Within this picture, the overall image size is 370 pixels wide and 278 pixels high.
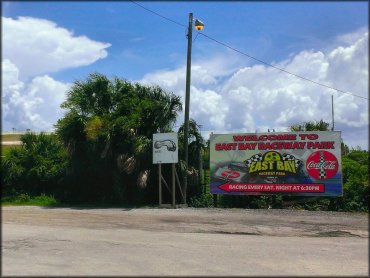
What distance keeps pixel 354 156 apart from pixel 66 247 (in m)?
14.2

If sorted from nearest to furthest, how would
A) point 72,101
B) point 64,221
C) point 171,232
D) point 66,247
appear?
point 66,247 → point 171,232 → point 64,221 → point 72,101

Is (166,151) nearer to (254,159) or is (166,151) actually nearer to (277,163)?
(254,159)

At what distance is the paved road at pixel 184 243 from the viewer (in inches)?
310

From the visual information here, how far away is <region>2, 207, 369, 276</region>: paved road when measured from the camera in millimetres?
7875

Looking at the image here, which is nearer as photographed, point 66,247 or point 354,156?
point 66,247

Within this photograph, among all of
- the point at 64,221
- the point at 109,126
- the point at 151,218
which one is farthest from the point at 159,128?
the point at 64,221

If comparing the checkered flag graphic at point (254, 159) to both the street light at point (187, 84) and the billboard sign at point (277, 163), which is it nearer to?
the billboard sign at point (277, 163)

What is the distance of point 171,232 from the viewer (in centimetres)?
1239

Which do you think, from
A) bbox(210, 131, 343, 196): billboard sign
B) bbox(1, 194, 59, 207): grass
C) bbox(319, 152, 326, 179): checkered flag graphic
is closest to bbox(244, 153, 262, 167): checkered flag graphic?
bbox(210, 131, 343, 196): billboard sign

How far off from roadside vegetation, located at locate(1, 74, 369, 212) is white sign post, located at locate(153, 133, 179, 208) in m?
0.75

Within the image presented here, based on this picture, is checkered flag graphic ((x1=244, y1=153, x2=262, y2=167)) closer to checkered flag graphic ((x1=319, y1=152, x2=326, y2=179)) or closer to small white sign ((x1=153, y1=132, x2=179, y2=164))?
checkered flag graphic ((x1=319, y1=152, x2=326, y2=179))

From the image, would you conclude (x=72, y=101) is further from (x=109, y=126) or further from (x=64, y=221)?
(x=64, y=221)

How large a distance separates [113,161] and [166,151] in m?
2.92

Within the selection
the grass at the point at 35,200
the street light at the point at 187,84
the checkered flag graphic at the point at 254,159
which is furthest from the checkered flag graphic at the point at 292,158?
the grass at the point at 35,200
